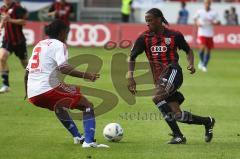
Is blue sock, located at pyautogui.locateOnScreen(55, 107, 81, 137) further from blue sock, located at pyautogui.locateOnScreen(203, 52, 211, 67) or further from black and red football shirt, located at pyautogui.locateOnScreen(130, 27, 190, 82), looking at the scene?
blue sock, located at pyautogui.locateOnScreen(203, 52, 211, 67)

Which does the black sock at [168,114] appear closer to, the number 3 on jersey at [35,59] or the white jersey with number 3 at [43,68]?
the white jersey with number 3 at [43,68]

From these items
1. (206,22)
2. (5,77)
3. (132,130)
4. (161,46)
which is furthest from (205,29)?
(161,46)

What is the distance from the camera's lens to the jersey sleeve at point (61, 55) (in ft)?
36.2

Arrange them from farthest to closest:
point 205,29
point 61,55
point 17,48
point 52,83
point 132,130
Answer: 1. point 205,29
2. point 17,48
3. point 132,130
4. point 52,83
5. point 61,55

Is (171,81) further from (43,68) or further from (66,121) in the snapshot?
(43,68)

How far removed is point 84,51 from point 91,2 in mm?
12172

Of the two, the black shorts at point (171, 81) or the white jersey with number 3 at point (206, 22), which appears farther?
the white jersey with number 3 at point (206, 22)

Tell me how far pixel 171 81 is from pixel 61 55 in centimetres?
209

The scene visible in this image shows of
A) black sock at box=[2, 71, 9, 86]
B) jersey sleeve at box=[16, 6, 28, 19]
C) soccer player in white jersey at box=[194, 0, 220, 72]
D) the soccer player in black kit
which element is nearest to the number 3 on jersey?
the soccer player in black kit

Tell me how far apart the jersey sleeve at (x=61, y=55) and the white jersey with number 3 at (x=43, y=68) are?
8cm

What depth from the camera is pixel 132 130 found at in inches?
533

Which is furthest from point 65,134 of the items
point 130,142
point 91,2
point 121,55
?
point 91,2

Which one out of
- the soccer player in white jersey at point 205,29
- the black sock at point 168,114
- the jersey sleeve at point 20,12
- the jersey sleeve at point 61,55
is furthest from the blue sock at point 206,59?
the jersey sleeve at point 61,55

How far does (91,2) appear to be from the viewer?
4391 cm
